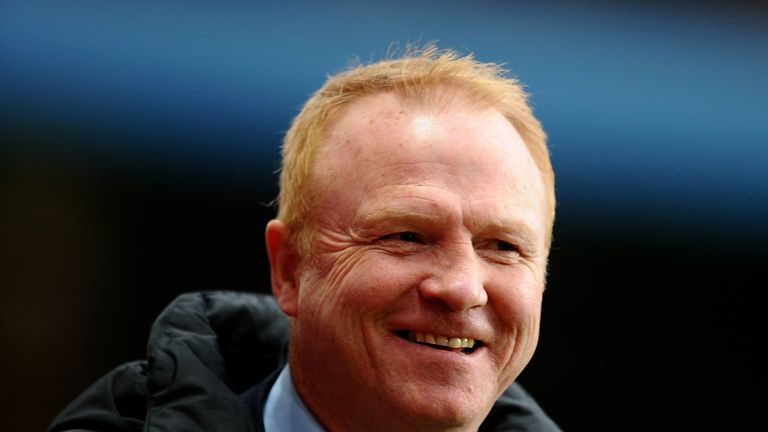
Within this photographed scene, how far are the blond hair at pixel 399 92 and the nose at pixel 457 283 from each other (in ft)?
0.98

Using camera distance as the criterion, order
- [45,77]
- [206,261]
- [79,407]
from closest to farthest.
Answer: [79,407] < [45,77] < [206,261]

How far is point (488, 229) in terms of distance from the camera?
176 centimetres

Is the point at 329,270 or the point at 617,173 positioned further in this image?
the point at 617,173

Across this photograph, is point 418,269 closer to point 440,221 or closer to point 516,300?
point 440,221

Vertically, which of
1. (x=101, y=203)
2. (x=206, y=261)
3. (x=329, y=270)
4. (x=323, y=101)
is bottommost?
(x=206, y=261)

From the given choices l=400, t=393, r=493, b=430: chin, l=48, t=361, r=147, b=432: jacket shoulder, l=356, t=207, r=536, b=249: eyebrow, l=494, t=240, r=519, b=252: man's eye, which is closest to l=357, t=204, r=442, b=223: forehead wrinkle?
Result: l=356, t=207, r=536, b=249: eyebrow

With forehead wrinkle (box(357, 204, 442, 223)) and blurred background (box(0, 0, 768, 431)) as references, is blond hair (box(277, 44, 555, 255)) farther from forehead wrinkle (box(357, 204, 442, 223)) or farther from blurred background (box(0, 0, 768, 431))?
blurred background (box(0, 0, 768, 431))

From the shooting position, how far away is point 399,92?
75.4 inches

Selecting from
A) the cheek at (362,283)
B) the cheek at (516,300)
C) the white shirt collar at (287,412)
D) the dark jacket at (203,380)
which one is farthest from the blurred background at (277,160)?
the cheek at (516,300)

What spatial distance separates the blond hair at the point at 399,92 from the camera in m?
1.93

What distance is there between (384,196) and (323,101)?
33 cm

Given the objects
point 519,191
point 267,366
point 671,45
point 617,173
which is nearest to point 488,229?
point 519,191

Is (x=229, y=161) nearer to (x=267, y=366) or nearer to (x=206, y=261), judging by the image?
(x=206, y=261)

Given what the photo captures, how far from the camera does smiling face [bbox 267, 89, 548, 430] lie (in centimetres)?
172
